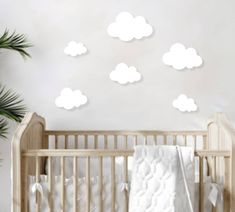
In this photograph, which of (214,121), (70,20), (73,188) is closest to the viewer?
(73,188)

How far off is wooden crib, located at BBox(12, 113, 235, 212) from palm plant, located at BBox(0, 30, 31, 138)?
0.71 feet

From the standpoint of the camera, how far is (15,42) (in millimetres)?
3076

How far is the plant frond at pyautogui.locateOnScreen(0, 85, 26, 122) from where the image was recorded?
118 inches

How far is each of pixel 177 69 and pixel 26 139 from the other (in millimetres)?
1201

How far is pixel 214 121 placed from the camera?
2.86 m

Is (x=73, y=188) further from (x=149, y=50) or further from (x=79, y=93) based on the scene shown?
(x=149, y=50)

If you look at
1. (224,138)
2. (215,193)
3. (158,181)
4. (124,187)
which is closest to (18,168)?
(124,187)

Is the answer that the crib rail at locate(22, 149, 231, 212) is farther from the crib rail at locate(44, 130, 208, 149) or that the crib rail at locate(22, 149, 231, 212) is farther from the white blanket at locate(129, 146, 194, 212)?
the crib rail at locate(44, 130, 208, 149)

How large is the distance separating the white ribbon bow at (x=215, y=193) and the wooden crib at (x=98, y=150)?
0.02 meters

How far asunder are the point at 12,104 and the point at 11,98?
3.0 inches

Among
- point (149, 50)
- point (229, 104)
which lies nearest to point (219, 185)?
point (229, 104)

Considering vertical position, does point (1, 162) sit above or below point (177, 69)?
below

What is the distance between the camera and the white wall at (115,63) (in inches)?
125

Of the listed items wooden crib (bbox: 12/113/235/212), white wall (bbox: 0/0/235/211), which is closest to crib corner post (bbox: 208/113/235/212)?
wooden crib (bbox: 12/113/235/212)
